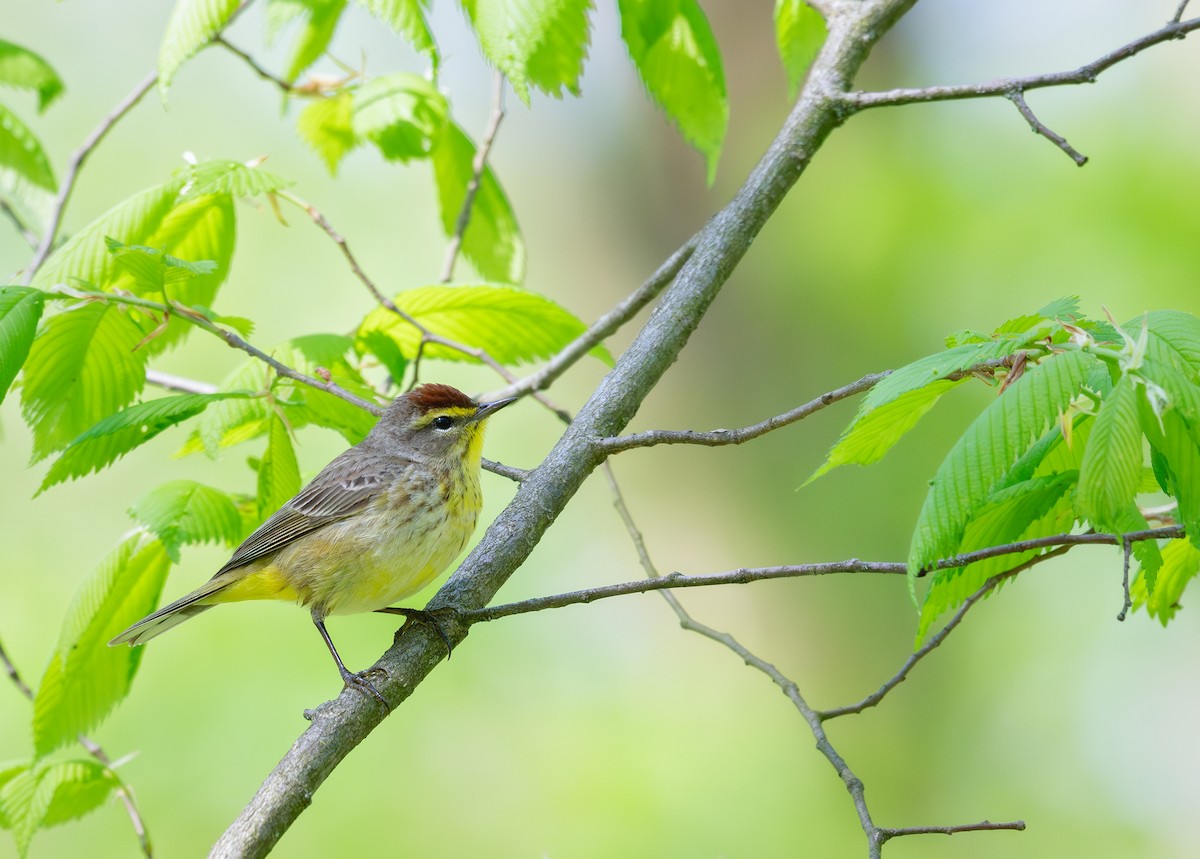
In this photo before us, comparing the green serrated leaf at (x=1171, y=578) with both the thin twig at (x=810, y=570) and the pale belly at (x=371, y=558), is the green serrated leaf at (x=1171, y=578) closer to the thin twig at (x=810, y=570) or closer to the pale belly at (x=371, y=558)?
the thin twig at (x=810, y=570)

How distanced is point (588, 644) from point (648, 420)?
2800mm

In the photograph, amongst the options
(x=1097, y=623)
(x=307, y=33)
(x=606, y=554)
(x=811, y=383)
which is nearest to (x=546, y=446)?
(x=606, y=554)

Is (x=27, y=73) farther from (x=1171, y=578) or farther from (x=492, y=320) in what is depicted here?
(x=1171, y=578)

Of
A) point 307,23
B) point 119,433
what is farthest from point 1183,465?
point 307,23

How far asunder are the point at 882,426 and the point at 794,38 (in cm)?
198

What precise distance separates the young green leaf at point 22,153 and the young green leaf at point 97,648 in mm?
1614

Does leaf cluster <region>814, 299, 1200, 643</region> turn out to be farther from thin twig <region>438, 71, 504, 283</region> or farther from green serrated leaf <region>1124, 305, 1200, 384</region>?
thin twig <region>438, 71, 504, 283</region>

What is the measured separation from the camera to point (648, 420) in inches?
388

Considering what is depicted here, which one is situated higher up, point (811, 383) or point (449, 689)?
point (811, 383)

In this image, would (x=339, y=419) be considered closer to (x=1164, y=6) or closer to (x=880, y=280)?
(x=880, y=280)

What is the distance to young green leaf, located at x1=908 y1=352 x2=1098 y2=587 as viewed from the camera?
1.74m

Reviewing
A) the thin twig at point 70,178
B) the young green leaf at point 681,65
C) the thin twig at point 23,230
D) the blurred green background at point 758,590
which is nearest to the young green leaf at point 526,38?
the young green leaf at point 681,65

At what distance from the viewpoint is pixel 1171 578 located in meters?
2.66

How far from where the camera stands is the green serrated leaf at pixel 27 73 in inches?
152
